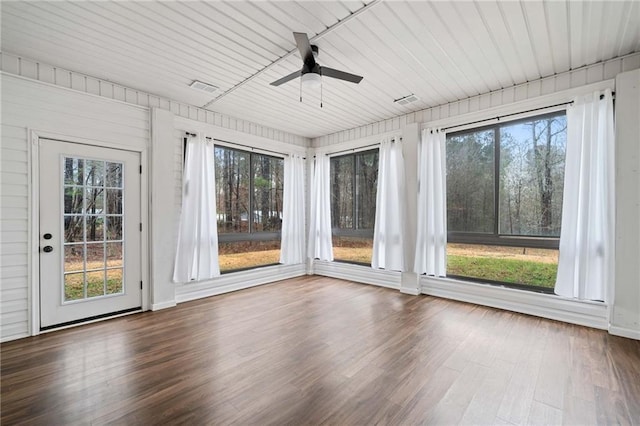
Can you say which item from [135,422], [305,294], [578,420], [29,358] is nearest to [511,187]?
[578,420]

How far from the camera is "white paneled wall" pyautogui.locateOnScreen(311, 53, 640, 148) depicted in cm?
314

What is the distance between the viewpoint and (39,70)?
10.2ft

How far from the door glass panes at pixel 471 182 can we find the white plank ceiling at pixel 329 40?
851mm

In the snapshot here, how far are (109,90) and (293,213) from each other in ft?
11.2

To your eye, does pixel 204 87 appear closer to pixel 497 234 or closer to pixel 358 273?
pixel 358 273

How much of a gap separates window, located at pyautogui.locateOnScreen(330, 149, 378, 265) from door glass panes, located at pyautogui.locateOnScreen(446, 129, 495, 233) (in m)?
1.37

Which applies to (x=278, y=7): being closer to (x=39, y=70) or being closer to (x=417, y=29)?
(x=417, y=29)

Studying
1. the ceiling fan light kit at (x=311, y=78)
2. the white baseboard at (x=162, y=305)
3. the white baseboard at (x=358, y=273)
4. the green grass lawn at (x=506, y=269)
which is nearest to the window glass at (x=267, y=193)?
the white baseboard at (x=358, y=273)

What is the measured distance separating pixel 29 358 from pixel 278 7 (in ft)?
12.4

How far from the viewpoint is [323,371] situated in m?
2.34

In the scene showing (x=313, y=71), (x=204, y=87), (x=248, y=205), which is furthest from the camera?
(x=248, y=205)

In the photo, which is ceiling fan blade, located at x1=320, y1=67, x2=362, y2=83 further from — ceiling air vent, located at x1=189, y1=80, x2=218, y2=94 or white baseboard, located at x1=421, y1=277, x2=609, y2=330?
white baseboard, located at x1=421, y1=277, x2=609, y2=330

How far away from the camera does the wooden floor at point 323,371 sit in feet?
6.05

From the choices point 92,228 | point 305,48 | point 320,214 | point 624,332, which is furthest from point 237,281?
point 624,332
